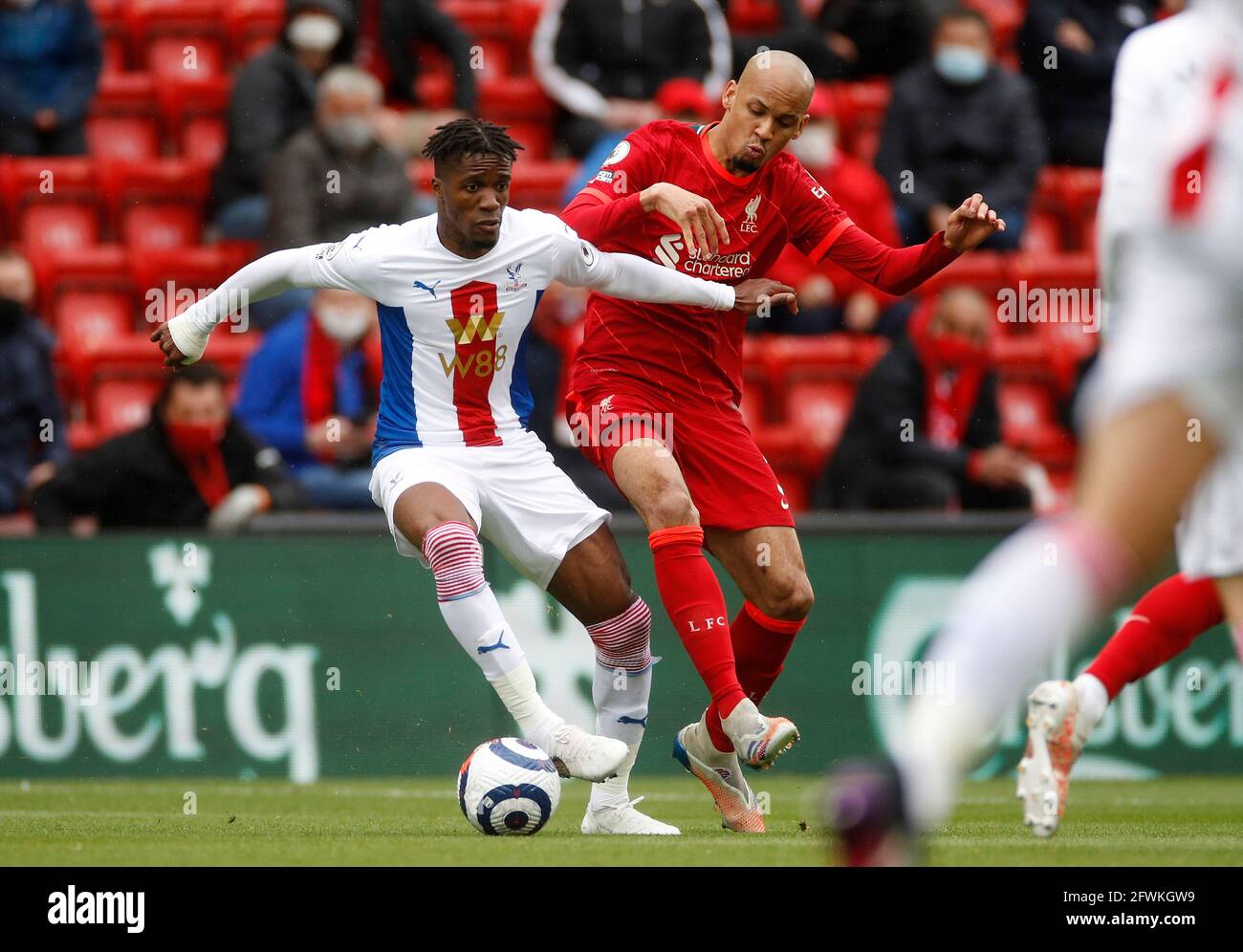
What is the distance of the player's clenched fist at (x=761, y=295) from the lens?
619 centimetres

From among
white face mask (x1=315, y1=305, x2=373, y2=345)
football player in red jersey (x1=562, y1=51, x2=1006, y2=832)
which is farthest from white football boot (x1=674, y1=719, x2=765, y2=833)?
white face mask (x1=315, y1=305, x2=373, y2=345)

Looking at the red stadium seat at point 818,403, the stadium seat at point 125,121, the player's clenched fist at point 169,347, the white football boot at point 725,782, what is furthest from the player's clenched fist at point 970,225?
the stadium seat at point 125,121

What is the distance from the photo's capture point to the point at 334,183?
1019 centimetres

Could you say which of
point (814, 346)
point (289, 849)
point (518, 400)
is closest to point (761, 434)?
point (814, 346)

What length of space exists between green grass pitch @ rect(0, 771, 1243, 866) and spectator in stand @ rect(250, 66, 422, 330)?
3130 millimetres

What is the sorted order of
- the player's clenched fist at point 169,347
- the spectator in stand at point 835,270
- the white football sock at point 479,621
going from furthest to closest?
the spectator in stand at point 835,270 → the player's clenched fist at point 169,347 → the white football sock at point 479,621

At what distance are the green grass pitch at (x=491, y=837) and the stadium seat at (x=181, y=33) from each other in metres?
5.32

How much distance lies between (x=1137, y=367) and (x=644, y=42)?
8.14 metres

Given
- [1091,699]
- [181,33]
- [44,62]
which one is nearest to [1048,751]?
[1091,699]

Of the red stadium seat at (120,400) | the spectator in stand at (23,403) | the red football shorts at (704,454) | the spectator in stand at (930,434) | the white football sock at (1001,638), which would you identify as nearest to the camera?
the white football sock at (1001,638)

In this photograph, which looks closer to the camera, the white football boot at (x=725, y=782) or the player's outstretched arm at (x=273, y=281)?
the player's outstretched arm at (x=273, y=281)

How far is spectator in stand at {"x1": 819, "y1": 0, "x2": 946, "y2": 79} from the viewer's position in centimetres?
1177

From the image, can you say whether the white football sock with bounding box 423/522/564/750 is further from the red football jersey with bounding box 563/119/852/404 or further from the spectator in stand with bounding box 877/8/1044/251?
the spectator in stand with bounding box 877/8/1044/251

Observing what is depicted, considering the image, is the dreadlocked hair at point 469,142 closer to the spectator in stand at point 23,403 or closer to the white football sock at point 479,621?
the white football sock at point 479,621
